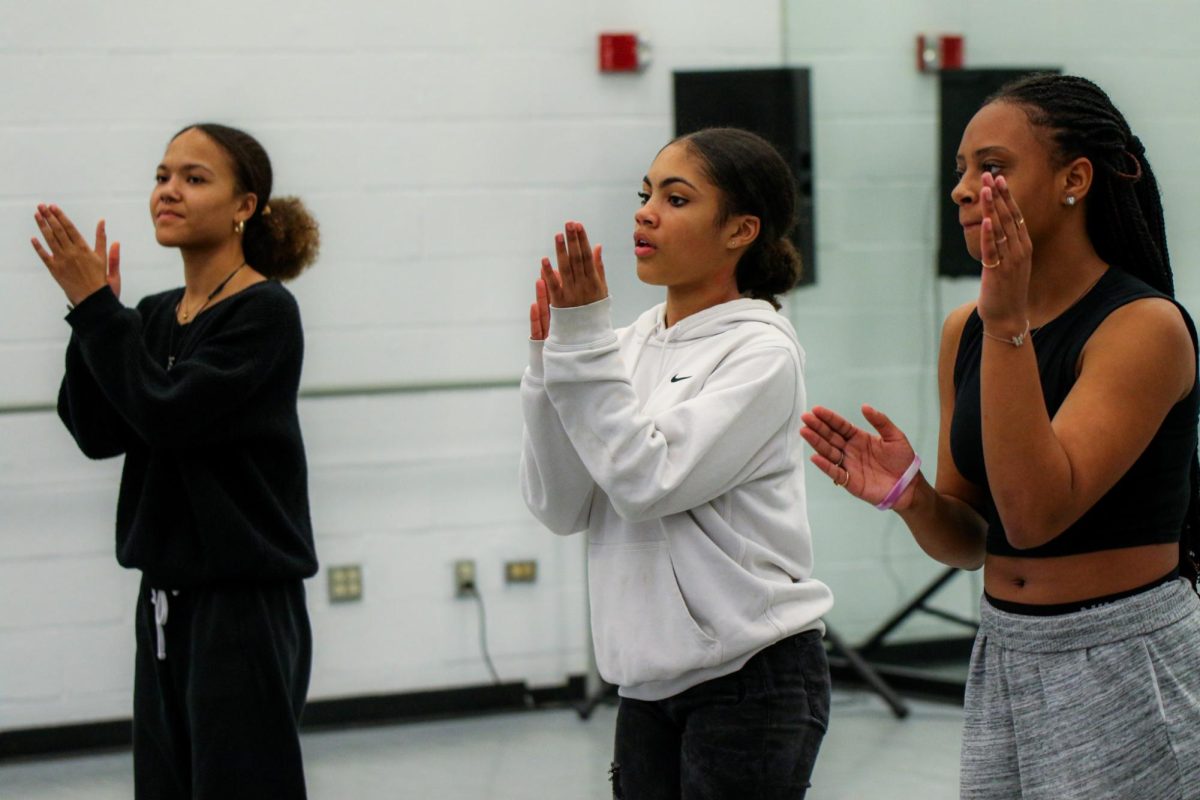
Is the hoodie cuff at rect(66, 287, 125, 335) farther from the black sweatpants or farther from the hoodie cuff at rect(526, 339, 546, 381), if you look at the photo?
the hoodie cuff at rect(526, 339, 546, 381)

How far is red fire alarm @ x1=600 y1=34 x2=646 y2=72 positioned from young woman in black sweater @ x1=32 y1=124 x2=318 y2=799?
6.17 feet

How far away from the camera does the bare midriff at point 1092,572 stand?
1.36m

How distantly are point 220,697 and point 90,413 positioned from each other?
1.61ft

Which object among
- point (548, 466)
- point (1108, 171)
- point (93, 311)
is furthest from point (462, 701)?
point (1108, 171)

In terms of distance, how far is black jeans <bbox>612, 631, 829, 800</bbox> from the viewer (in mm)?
1611

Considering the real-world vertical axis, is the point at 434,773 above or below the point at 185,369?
below

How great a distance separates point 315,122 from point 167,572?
199 centimetres

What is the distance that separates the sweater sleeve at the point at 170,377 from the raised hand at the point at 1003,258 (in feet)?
3.78

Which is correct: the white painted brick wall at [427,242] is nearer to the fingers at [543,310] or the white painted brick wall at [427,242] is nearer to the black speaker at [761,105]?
the black speaker at [761,105]

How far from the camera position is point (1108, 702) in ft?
4.41

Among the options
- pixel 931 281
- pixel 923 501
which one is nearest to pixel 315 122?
pixel 931 281

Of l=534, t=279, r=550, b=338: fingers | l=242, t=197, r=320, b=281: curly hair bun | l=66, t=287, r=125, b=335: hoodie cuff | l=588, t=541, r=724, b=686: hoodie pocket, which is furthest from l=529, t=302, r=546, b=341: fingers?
l=242, t=197, r=320, b=281: curly hair bun

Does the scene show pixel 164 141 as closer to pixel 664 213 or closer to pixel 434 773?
pixel 434 773

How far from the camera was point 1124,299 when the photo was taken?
1354 mm
